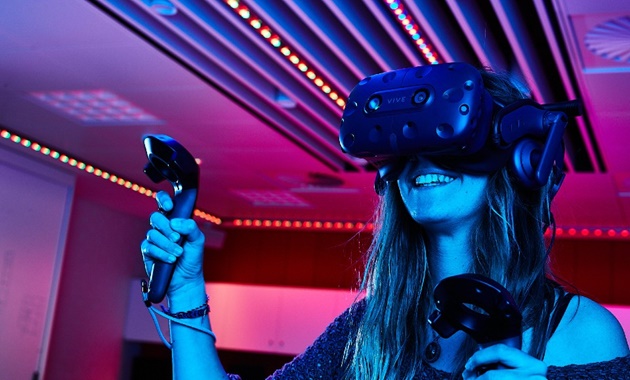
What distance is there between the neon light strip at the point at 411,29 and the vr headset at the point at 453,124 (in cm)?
191

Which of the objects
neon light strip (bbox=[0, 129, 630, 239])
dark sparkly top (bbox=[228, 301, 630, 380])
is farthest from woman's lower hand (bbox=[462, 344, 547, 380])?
neon light strip (bbox=[0, 129, 630, 239])

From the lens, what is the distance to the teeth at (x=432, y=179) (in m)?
0.93

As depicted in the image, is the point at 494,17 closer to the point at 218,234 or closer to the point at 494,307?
the point at 494,307

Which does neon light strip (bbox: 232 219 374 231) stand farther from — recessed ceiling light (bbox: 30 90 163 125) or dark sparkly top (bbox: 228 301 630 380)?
dark sparkly top (bbox: 228 301 630 380)

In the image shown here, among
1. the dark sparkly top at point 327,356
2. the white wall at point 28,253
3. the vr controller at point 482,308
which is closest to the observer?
the vr controller at point 482,308

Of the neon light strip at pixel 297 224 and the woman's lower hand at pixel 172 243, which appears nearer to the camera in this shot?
the woman's lower hand at pixel 172 243

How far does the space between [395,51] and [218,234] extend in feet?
15.1

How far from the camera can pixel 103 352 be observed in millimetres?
7086

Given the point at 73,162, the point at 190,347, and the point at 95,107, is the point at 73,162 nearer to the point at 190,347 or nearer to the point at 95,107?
the point at 95,107

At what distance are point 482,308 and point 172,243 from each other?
1.37ft

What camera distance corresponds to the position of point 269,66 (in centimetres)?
344

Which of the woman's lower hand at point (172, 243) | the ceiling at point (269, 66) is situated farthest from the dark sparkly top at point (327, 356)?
the ceiling at point (269, 66)

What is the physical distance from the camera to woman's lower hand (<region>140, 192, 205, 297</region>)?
3.17 feet

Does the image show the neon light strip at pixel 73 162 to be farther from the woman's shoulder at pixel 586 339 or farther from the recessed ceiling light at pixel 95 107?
the woman's shoulder at pixel 586 339
